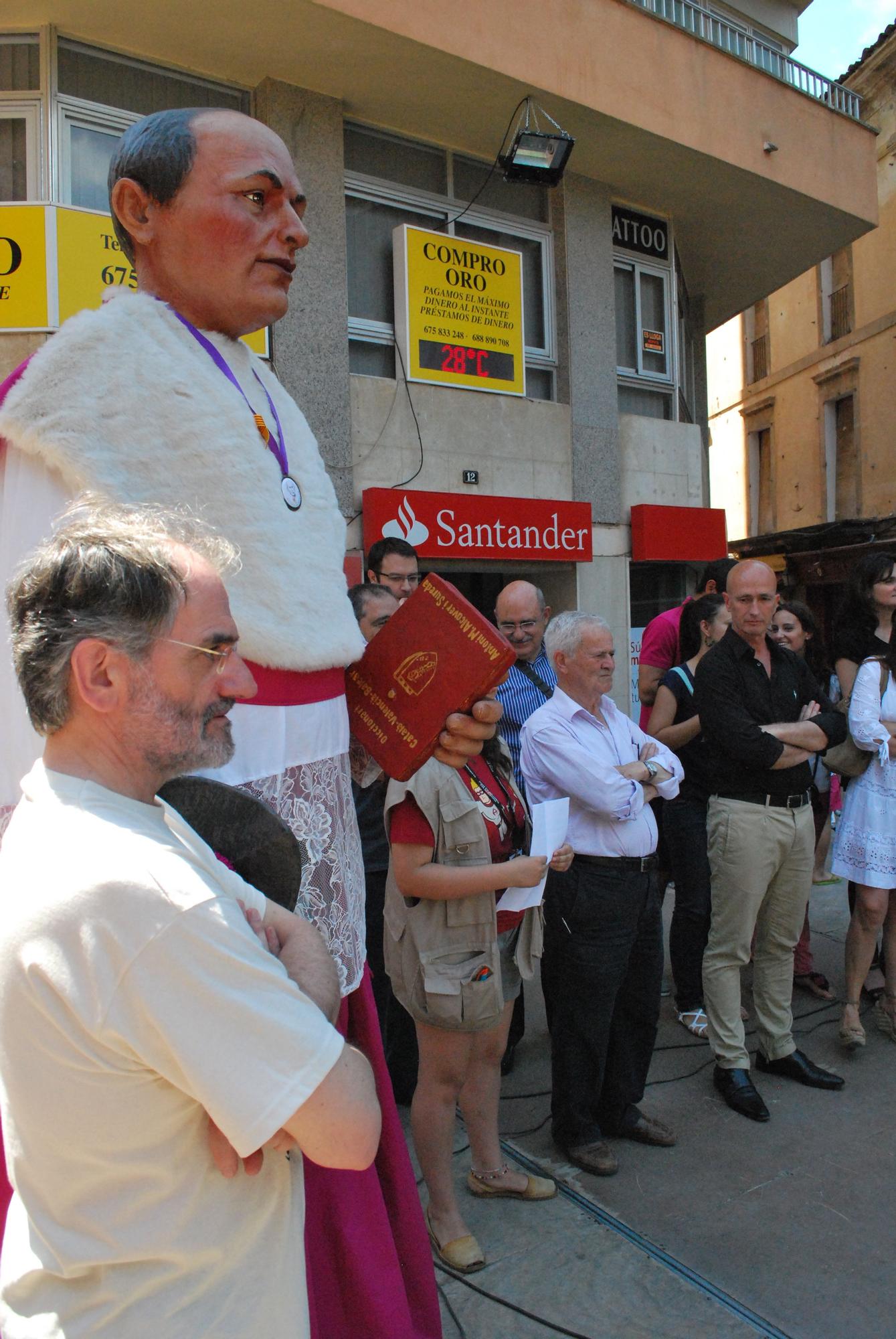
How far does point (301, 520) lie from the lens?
154cm

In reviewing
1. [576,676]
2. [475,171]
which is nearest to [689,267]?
[475,171]

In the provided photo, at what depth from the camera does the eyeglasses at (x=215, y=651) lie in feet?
3.57

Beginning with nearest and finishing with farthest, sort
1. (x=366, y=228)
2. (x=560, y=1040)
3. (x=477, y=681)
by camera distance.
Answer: (x=477, y=681) → (x=560, y=1040) → (x=366, y=228)

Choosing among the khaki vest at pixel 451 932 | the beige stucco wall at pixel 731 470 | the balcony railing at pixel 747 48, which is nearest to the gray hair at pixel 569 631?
the khaki vest at pixel 451 932

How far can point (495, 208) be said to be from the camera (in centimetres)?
884

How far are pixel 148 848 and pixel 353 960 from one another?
66 centimetres

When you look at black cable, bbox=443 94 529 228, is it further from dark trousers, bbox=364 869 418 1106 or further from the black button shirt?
dark trousers, bbox=364 869 418 1106

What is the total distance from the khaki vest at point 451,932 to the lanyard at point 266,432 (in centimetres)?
138

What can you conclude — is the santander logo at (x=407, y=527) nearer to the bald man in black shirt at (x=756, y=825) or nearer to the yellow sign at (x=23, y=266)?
the yellow sign at (x=23, y=266)

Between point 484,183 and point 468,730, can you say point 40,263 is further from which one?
point 468,730

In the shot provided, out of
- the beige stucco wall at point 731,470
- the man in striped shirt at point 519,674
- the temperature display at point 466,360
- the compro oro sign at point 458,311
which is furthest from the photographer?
the beige stucco wall at point 731,470

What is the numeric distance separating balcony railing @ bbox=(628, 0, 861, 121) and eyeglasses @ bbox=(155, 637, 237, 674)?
9.79 meters

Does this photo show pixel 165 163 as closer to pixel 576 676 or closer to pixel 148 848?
pixel 148 848

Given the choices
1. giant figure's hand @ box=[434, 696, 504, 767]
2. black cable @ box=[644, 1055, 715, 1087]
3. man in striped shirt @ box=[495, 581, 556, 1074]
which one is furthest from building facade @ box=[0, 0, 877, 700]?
giant figure's hand @ box=[434, 696, 504, 767]
